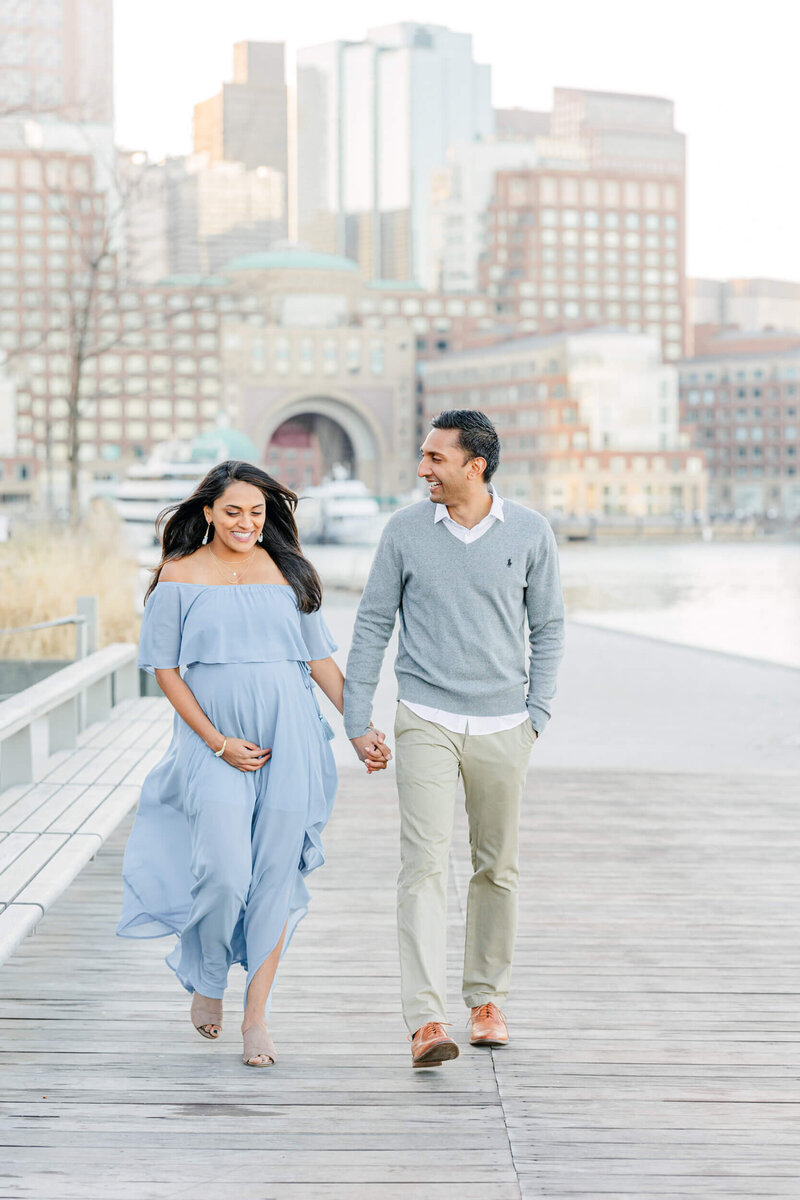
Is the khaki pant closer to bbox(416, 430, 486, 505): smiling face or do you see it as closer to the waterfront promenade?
the waterfront promenade

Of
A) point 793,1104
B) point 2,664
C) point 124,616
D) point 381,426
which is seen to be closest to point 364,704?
point 793,1104

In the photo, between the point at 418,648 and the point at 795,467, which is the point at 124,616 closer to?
the point at 418,648

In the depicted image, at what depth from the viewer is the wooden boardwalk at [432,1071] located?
323 centimetres

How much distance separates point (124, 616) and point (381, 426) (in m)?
120

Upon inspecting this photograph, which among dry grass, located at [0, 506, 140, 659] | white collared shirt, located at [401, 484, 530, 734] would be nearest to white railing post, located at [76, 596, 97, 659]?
dry grass, located at [0, 506, 140, 659]

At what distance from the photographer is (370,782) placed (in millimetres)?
8570

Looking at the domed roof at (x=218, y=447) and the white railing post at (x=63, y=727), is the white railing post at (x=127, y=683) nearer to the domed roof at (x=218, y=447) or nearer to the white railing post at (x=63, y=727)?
the white railing post at (x=63, y=727)

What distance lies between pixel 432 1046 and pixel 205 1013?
65cm

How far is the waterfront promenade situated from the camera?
10.6ft

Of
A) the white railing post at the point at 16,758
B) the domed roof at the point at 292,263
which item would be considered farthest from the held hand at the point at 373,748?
the domed roof at the point at 292,263

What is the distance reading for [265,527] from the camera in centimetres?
404

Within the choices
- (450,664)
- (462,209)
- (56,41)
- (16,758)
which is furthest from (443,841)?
(462,209)

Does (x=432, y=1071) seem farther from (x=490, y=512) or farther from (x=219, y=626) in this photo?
(x=490, y=512)

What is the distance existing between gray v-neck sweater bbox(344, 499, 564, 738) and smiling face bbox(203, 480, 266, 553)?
333 mm
